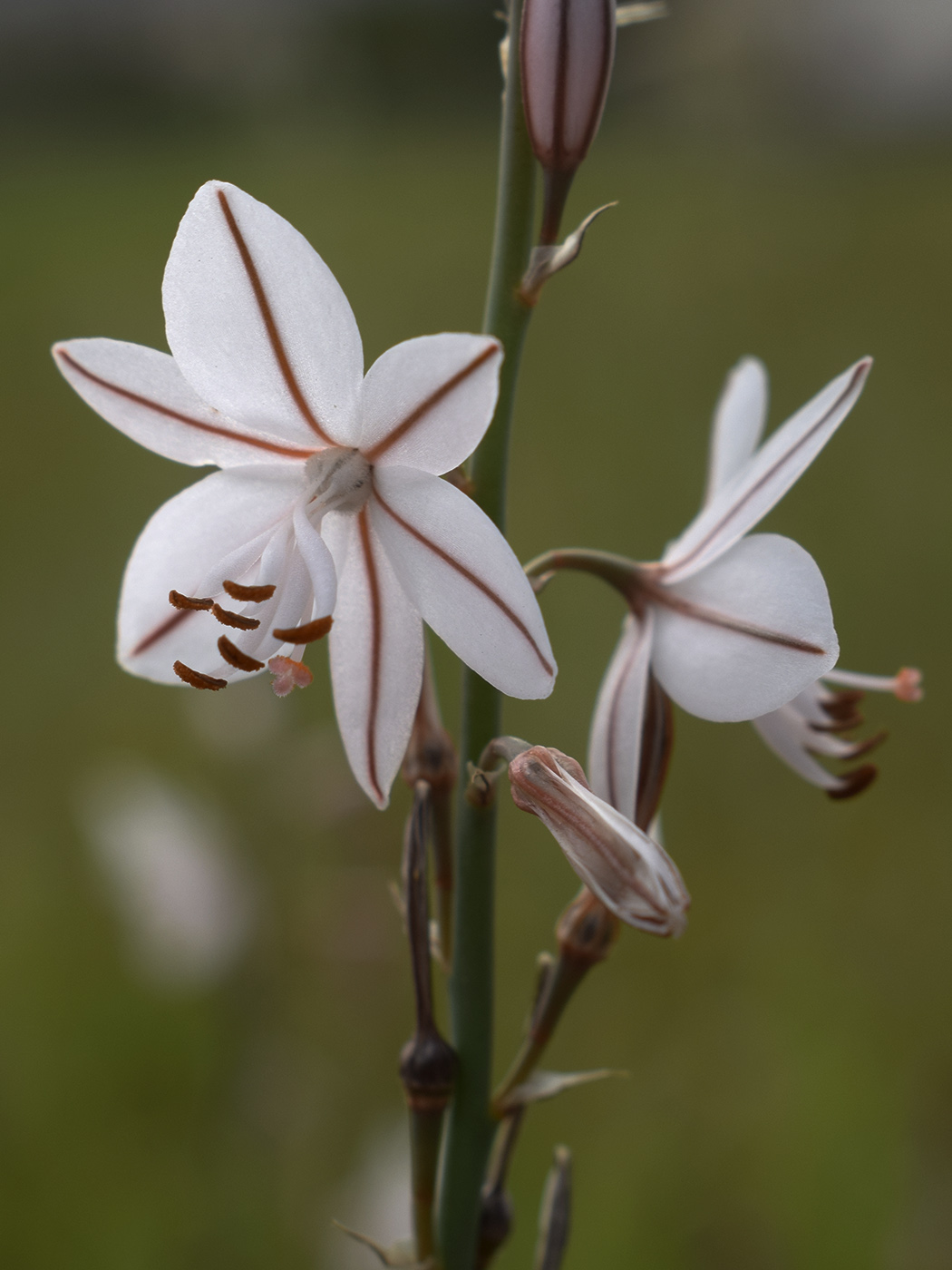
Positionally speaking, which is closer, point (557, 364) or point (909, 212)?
point (557, 364)

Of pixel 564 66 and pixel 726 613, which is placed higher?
pixel 564 66

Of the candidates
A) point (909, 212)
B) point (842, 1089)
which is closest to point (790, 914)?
point (842, 1089)

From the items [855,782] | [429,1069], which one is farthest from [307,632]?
[855,782]

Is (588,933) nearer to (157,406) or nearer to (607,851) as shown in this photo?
(607,851)

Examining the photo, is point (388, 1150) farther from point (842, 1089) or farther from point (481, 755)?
point (481, 755)

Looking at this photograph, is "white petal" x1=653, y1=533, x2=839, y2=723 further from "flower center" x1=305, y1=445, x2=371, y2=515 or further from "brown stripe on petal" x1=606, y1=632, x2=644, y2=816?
"flower center" x1=305, y1=445, x2=371, y2=515

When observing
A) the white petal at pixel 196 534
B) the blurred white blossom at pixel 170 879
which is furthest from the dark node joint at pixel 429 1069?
the blurred white blossom at pixel 170 879
